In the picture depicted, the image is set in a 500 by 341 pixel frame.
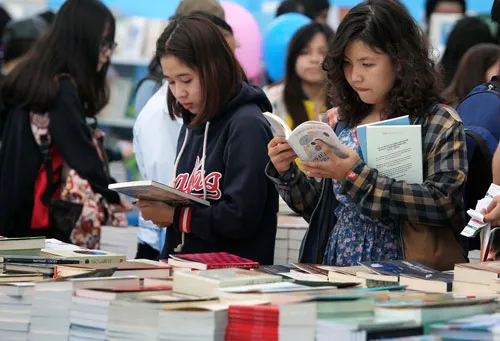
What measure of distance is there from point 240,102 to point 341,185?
1.94ft

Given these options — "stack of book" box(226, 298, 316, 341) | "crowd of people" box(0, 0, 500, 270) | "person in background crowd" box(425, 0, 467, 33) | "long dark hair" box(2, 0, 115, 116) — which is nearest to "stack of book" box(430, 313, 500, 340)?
"stack of book" box(226, 298, 316, 341)

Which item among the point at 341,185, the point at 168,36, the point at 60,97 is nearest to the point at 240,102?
the point at 168,36

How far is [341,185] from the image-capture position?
9.43 feet

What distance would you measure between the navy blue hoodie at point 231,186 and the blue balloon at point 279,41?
249 centimetres

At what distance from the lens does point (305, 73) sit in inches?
211

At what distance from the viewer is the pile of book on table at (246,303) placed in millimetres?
2027

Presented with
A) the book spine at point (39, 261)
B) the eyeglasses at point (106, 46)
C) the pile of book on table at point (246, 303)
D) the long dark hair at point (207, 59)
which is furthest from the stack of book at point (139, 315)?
the eyeglasses at point (106, 46)

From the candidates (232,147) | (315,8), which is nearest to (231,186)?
(232,147)

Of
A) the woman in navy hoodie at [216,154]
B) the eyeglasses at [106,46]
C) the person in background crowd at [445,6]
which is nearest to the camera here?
the woman in navy hoodie at [216,154]

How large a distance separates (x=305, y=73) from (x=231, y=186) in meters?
2.31

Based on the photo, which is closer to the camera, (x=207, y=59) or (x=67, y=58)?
(x=207, y=59)

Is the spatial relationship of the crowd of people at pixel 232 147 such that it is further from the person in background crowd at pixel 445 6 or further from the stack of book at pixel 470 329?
the person in background crowd at pixel 445 6

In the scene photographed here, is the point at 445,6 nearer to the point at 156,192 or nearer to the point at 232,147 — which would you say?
the point at 232,147

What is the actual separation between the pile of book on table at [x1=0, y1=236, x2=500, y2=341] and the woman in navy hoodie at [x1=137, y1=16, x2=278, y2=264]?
0.41 metres
